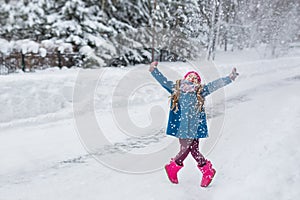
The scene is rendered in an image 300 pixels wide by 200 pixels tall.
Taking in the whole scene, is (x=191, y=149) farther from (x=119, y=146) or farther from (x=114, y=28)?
(x=114, y=28)

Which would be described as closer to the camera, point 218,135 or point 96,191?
point 96,191

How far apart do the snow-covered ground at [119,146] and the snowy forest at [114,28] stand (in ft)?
18.9

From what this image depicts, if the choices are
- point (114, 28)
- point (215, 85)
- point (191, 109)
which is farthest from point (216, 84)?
point (114, 28)

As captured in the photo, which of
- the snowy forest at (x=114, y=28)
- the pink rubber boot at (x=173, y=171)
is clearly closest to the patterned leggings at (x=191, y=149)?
the pink rubber boot at (x=173, y=171)

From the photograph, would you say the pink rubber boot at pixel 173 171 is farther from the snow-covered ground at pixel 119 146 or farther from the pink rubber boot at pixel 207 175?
the pink rubber boot at pixel 207 175

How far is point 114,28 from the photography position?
1625 centimetres

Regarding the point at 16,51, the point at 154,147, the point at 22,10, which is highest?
the point at 22,10

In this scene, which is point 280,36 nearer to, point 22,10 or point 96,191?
point 22,10

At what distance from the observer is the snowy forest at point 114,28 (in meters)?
14.2

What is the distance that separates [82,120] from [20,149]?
2037mm

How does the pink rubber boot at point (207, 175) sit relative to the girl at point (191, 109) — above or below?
below

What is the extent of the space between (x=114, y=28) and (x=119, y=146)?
11918 mm

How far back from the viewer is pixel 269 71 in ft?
60.6

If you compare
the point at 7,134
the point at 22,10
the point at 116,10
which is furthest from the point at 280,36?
the point at 7,134
